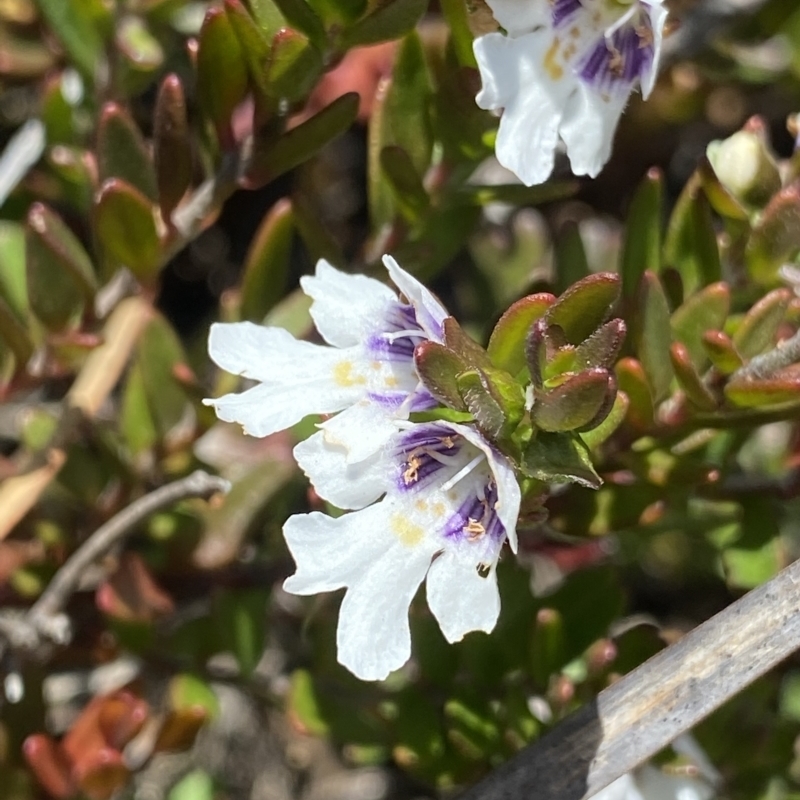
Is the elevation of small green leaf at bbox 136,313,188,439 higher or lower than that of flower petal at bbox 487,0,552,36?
lower

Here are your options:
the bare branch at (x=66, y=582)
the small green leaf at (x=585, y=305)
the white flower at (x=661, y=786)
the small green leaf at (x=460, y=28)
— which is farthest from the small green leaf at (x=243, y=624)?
the small green leaf at (x=460, y=28)

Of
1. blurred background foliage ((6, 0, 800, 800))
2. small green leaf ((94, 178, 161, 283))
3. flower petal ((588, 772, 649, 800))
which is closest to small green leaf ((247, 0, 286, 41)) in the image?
blurred background foliage ((6, 0, 800, 800))

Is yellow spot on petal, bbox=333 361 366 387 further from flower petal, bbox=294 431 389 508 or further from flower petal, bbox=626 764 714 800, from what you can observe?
flower petal, bbox=626 764 714 800

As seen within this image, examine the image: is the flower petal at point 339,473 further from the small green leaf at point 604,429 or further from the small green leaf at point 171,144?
the small green leaf at point 171,144

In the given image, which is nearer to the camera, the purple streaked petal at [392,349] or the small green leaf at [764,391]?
the purple streaked petal at [392,349]

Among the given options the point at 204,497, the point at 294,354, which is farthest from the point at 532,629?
the point at 294,354

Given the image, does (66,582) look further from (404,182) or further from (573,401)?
(573,401)
